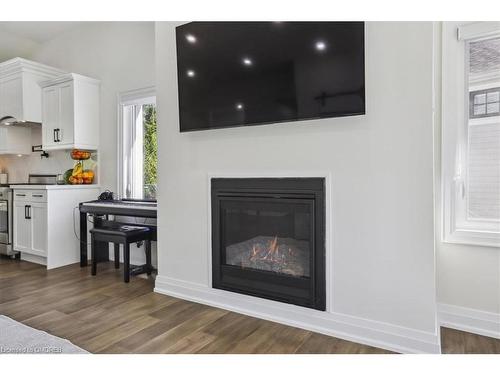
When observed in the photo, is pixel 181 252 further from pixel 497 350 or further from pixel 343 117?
pixel 497 350

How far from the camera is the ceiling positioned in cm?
436

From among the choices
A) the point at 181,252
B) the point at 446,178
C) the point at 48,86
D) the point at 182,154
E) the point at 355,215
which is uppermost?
the point at 48,86

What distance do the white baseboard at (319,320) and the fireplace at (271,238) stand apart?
0.07 meters

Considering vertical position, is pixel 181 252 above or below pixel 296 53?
below

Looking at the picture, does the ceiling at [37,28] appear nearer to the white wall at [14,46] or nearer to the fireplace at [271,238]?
the white wall at [14,46]

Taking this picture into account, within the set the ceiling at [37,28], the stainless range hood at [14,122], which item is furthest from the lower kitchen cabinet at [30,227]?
the ceiling at [37,28]

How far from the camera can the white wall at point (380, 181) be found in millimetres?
1928

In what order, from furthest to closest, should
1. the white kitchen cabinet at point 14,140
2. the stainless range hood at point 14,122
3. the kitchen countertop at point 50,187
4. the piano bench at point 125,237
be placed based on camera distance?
the white kitchen cabinet at point 14,140, the stainless range hood at point 14,122, the kitchen countertop at point 50,187, the piano bench at point 125,237

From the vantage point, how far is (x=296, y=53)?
7.24 feet

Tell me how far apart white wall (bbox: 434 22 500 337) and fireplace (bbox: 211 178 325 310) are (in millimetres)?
861

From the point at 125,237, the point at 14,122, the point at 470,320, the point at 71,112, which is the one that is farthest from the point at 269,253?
the point at 14,122

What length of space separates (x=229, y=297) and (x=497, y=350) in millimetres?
1682

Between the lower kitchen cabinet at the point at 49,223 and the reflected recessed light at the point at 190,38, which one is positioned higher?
the reflected recessed light at the point at 190,38


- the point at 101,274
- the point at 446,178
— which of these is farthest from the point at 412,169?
the point at 101,274
